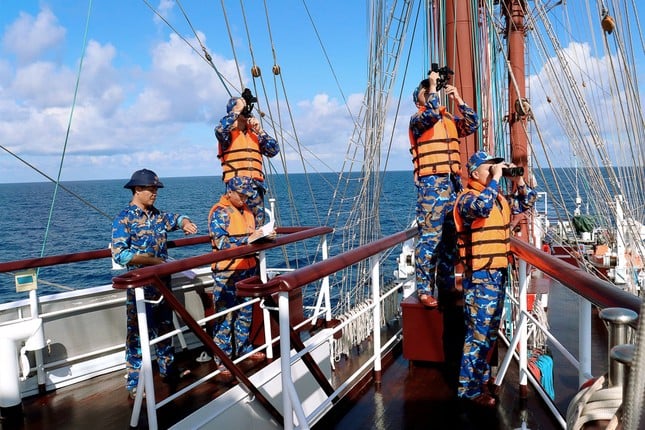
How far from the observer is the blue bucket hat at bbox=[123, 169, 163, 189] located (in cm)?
317

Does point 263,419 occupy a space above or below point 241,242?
below

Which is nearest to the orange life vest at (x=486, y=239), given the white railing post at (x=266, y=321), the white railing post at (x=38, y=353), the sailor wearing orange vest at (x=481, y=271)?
the sailor wearing orange vest at (x=481, y=271)

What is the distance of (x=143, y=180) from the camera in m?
3.18

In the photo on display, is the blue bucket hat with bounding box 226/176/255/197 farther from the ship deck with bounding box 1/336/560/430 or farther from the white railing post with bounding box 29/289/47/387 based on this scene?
the white railing post with bounding box 29/289/47/387

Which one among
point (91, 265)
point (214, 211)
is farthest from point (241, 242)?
point (91, 265)

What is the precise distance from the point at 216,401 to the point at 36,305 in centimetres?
144

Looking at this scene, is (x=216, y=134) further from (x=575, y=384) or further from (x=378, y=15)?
(x=575, y=384)

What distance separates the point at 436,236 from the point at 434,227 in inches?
2.6

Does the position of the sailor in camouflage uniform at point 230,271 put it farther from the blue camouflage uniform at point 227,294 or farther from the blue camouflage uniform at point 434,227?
the blue camouflage uniform at point 434,227

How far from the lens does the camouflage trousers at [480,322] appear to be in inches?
114

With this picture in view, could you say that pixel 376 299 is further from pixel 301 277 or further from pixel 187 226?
pixel 187 226

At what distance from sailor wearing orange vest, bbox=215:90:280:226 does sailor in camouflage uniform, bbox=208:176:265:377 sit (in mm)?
388

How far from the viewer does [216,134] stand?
4094mm

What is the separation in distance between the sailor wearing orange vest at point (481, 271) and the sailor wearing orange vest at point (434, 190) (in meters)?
0.75
